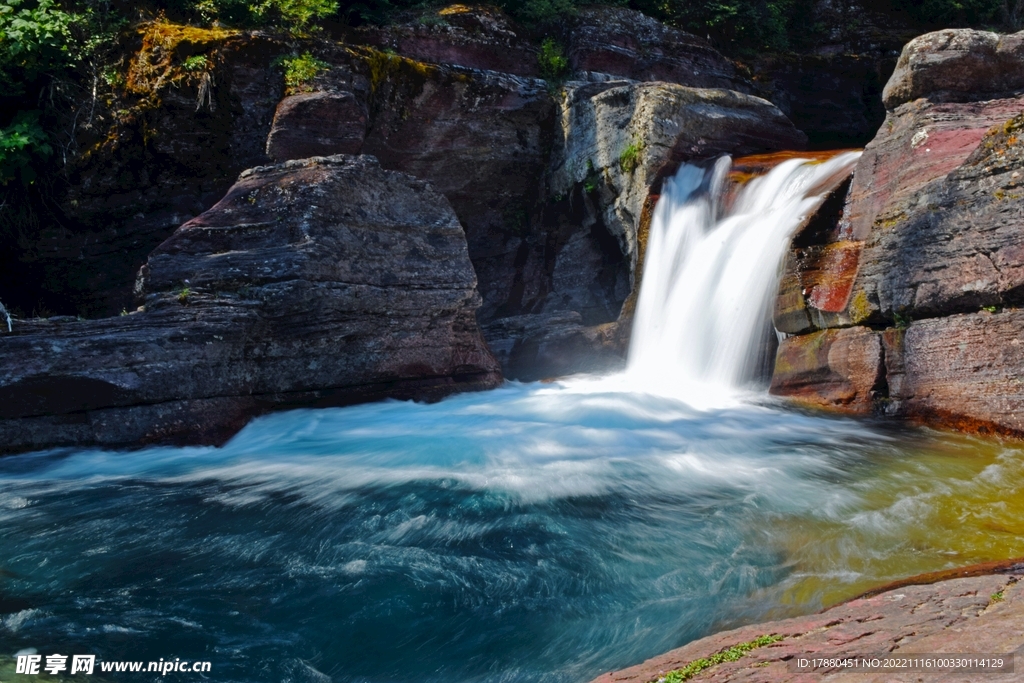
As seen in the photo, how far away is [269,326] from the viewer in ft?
26.9

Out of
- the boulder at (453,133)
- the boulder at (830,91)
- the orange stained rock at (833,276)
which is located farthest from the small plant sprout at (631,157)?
the boulder at (830,91)

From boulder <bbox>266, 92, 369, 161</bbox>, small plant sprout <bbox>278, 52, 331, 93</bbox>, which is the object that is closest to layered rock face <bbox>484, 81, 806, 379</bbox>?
boulder <bbox>266, 92, 369, 161</bbox>

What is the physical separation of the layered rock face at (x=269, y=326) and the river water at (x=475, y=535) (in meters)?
0.41

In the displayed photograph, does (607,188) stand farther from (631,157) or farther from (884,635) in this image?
(884,635)

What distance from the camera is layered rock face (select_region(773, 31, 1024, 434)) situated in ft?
21.8

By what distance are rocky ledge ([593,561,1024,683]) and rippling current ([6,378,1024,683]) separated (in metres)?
0.37

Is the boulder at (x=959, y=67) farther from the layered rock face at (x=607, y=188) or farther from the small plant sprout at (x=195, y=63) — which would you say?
the small plant sprout at (x=195, y=63)

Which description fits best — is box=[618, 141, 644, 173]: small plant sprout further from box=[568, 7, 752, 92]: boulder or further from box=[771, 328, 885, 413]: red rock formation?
box=[771, 328, 885, 413]: red rock formation

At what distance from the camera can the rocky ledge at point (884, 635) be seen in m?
2.65

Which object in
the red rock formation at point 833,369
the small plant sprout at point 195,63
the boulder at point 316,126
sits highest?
the small plant sprout at point 195,63

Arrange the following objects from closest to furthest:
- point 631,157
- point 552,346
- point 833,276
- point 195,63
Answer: point 833,276 < point 195,63 < point 552,346 < point 631,157

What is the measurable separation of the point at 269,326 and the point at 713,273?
235 inches

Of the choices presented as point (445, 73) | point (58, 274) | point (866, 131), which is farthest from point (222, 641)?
point (866, 131)

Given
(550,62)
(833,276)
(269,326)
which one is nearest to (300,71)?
(269,326)
